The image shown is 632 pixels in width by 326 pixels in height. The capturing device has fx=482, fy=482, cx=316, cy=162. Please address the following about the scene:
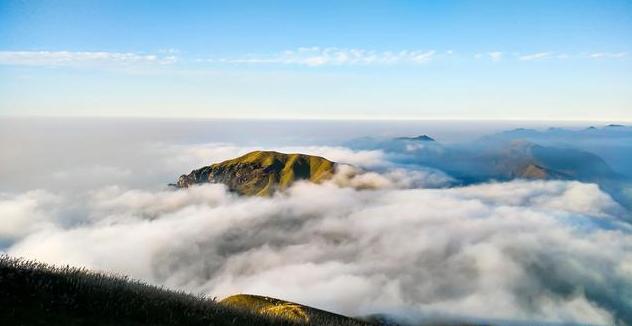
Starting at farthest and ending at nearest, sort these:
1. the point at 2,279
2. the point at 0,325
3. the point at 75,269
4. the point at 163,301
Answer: the point at 75,269 < the point at 163,301 < the point at 2,279 < the point at 0,325

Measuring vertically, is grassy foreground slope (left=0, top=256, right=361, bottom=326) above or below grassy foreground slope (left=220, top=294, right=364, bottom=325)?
above

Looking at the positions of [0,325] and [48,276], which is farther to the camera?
[48,276]

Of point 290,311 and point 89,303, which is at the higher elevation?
point 89,303

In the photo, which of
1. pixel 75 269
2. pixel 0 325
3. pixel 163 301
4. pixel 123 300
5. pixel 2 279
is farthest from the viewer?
pixel 75 269

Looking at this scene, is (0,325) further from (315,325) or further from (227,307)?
(315,325)

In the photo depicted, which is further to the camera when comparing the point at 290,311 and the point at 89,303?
the point at 290,311

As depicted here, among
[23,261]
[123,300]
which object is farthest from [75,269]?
[123,300]

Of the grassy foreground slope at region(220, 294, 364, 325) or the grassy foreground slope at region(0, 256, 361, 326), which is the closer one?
the grassy foreground slope at region(0, 256, 361, 326)

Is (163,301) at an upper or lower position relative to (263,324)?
upper
